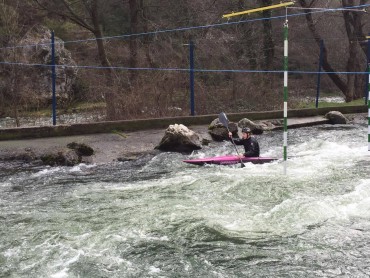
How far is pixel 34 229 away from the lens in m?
5.14

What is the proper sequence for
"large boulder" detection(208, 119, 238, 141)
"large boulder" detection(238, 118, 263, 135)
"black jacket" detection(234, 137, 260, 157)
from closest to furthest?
"black jacket" detection(234, 137, 260, 157), "large boulder" detection(208, 119, 238, 141), "large boulder" detection(238, 118, 263, 135)

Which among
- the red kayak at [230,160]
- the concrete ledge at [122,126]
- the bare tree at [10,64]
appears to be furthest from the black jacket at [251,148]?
the bare tree at [10,64]

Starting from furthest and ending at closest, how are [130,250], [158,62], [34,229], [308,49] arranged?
[308,49] → [158,62] → [34,229] → [130,250]

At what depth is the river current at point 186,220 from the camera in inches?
168

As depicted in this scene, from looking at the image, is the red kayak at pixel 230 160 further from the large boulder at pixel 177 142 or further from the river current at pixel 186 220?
the large boulder at pixel 177 142

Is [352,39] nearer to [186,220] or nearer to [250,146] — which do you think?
[250,146]

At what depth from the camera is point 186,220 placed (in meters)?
5.38

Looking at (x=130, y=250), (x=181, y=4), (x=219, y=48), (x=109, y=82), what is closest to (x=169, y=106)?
(x=109, y=82)

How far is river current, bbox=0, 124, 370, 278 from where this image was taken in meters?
4.27

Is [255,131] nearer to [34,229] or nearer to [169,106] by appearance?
[169,106]

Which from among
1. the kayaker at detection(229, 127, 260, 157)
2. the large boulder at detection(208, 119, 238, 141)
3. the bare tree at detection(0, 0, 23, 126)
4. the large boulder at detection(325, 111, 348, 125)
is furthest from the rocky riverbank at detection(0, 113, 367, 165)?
the large boulder at detection(325, 111, 348, 125)

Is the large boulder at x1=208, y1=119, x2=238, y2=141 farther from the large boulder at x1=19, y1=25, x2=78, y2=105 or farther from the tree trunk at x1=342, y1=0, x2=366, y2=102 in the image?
the tree trunk at x1=342, y1=0, x2=366, y2=102

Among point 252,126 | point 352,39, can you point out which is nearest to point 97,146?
point 252,126

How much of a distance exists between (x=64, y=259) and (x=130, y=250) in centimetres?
63
